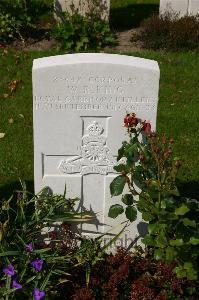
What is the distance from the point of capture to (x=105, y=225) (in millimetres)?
4480

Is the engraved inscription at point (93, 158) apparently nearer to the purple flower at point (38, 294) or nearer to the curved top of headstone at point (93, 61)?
the curved top of headstone at point (93, 61)

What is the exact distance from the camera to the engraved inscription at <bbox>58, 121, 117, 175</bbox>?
4176 mm

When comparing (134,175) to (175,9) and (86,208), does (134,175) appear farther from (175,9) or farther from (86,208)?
(175,9)

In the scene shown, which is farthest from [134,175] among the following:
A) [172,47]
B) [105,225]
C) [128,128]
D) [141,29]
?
[141,29]

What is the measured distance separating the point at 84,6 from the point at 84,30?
69 centimetres

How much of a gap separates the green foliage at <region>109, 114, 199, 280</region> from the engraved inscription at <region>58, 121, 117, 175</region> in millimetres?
183

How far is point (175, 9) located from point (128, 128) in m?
5.44

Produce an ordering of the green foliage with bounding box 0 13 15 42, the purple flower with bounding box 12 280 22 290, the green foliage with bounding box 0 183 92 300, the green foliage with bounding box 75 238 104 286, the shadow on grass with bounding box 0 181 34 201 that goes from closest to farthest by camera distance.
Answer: the purple flower with bounding box 12 280 22 290
the green foliage with bounding box 0 183 92 300
the green foliage with bounding box 75 238 104 286
the shadow on grass with bounding box 0 181 34 201
the green foliage with bounding box 0 13 15 42

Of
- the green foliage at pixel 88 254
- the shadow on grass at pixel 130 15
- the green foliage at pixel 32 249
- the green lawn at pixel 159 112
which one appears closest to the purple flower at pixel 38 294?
the green foliage at pixel 32 249

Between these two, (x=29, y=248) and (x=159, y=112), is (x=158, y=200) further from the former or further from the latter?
(x=159, y=112)

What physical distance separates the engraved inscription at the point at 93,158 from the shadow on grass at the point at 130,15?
5399 mm

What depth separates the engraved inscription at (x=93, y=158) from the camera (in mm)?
4176

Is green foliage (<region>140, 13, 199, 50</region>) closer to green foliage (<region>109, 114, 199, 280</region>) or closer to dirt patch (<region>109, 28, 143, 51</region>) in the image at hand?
dirt patch (<region>109, 28, 143, 51</region>)

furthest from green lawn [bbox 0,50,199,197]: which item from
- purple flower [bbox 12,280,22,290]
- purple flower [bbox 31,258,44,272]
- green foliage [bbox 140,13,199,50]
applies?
purple flower [bbox 12,280,22,290]
